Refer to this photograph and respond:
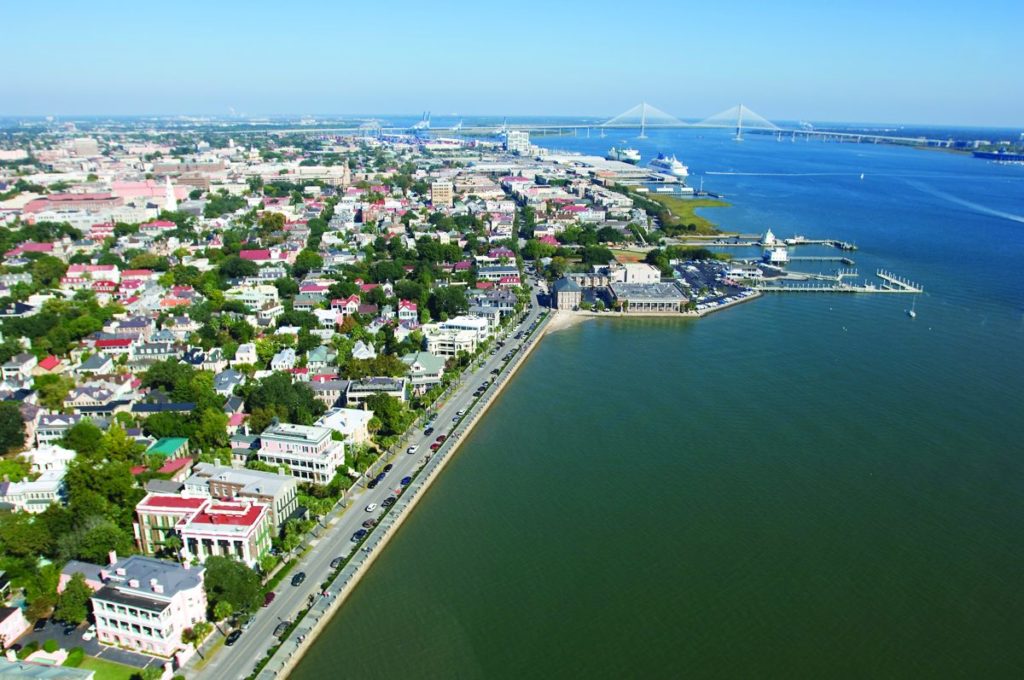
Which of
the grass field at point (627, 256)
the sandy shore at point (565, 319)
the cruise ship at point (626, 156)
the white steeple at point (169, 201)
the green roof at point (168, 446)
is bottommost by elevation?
the green roof at point (168, 446)

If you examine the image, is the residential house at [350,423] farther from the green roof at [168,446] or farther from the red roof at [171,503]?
the red roof at [171,503]

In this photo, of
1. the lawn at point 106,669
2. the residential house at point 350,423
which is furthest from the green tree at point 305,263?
the lawn at point 106,669

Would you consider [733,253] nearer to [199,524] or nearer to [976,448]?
[976,448]

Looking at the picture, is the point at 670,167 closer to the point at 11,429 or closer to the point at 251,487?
the point at 11,429

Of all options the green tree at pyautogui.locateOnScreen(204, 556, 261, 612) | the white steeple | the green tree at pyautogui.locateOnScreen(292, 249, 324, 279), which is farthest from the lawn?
the white steeple

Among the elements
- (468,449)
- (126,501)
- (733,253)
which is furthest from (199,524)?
(733,253)

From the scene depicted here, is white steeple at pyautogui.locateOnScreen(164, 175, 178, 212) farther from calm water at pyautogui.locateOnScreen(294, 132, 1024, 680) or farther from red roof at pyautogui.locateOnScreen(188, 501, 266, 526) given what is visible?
red roof at pyautogui.locateOnScreen(188, 501, 266, 526)
